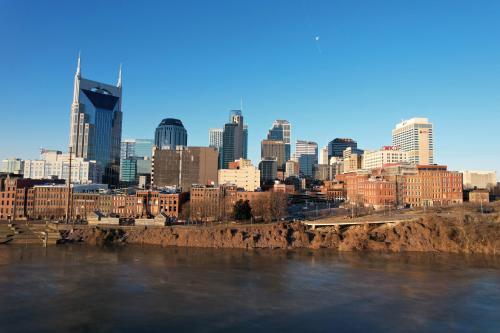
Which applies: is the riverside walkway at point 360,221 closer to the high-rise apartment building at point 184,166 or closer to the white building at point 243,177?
the white building at point 243,177

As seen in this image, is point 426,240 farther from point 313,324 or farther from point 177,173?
point 177,173

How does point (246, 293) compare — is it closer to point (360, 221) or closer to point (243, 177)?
point (360, 221)

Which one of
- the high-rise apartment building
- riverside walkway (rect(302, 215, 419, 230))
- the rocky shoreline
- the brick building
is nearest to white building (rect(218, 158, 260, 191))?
the high-rise apartment building

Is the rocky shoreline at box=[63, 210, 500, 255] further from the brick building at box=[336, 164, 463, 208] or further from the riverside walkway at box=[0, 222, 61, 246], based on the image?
the brick building at box=[336, 164, 463, 208]

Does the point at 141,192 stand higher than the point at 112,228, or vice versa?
the point at 141,192

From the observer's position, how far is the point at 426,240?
7594 centimetres

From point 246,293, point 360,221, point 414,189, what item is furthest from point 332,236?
point 414,189

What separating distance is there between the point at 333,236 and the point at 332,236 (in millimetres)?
202

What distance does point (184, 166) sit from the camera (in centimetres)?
19350

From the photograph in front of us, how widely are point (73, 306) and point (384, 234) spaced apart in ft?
204

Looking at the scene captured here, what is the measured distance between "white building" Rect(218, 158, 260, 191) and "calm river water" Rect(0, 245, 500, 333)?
10683cm

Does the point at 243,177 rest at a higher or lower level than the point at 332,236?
higher

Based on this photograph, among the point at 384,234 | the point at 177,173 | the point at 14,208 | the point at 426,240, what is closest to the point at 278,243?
the point at 384,234

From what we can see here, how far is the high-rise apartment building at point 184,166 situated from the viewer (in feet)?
627
